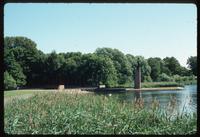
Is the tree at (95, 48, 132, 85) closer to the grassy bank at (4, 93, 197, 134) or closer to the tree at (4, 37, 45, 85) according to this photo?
the tree at (4, 37, 45, 85)

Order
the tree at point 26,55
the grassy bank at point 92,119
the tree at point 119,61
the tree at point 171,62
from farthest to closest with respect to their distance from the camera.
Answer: the tree at point 171,62
the tree at point 119,61
the tree at point 26,55
the grassy bank at point 92,119

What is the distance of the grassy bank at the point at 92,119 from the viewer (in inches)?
198

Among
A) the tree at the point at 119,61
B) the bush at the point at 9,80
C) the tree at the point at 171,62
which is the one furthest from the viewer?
the tree at the point at 171,62

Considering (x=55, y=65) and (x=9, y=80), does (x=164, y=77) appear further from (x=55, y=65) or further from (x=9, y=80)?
(x=55, y=65)

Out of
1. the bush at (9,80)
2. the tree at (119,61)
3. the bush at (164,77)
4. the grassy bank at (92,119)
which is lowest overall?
the grassy bank at (92,119)

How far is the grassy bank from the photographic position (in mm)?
5020

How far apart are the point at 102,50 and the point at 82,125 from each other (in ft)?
11.1

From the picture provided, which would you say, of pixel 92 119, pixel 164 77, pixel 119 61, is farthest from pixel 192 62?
pixel 164 77

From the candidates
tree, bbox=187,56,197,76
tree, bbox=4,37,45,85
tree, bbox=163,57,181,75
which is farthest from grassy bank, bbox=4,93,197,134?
tree, bbox=163,57,181,75

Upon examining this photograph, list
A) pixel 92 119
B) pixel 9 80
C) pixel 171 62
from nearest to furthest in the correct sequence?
1. pixel 92 119
2. pixel 9 80
3. pixel 171 62

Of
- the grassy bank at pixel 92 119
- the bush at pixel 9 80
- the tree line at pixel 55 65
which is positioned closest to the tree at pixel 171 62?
the tree line at pixel 55 65

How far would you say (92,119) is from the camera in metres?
5.36

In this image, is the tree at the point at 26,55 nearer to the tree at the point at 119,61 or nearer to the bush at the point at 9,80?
the bush at the point at 9,80

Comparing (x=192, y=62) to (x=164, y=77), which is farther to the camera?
(x=164, y=77)
